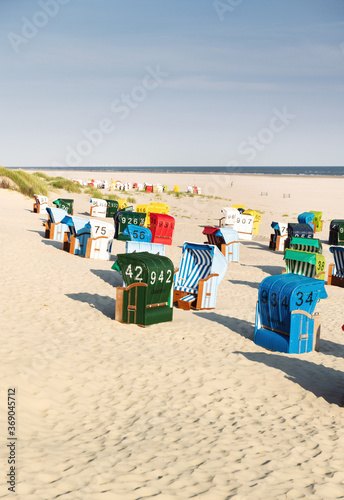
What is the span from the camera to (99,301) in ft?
43.4

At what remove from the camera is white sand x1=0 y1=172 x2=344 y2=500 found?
534 cm

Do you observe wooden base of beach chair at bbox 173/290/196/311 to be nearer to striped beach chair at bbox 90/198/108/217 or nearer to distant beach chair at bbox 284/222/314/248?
distant beach chair at bbox 284/222/314/248

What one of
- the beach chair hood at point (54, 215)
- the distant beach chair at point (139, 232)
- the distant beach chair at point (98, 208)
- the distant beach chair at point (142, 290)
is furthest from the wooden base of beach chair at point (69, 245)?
the distant beach chair at point (98, 208)

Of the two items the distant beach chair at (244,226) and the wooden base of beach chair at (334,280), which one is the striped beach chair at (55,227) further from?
the wooden base of beach chair at (334,280)

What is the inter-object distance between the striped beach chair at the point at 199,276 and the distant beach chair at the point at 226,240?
22.0 feet

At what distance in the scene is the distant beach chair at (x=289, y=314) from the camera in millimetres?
10234

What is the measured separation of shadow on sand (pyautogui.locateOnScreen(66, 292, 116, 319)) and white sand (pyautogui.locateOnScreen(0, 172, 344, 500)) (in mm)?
28

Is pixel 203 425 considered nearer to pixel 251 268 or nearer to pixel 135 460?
pixel 135 460

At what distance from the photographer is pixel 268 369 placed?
9219 mm

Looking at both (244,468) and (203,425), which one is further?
(203,425)

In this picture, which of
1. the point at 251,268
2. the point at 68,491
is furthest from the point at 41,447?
the point at 251,268

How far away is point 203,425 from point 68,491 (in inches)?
96.0

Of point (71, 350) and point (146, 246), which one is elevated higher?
point (146, 246)

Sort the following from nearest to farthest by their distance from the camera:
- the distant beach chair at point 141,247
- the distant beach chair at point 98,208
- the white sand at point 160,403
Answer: the white sand at point 160,403 → the distant beach chair at point 141,247 → the distant beach chair at point 98,208
